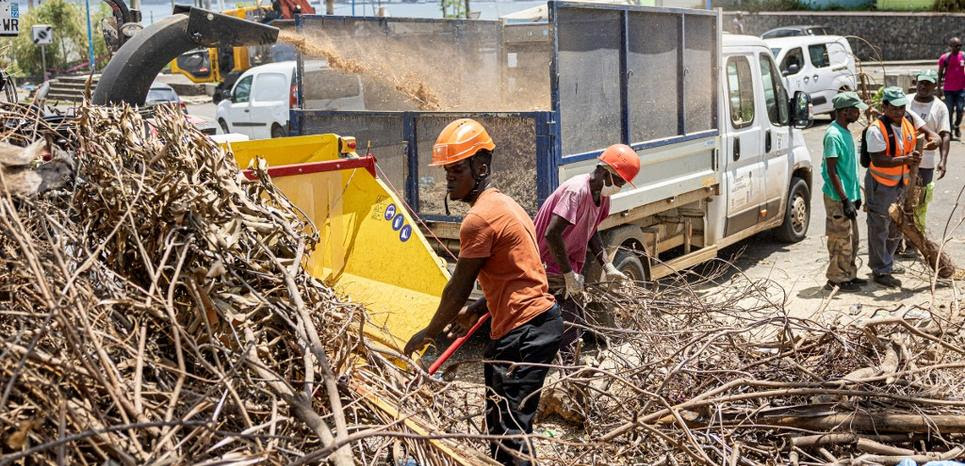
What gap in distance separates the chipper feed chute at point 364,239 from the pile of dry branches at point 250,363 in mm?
1259

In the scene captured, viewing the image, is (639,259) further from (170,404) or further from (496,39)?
(170,404)

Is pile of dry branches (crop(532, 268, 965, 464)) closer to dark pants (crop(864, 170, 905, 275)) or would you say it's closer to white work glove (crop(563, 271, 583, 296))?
white work glove (crop(563, 271, 583, 296))

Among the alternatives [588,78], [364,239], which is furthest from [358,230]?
[588,78]

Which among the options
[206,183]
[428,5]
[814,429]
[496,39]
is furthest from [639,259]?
[428,5]

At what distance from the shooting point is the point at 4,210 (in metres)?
3.04

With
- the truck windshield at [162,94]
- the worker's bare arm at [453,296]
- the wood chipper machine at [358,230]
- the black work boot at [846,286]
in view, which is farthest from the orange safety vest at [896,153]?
the truck windshield at [162,94]

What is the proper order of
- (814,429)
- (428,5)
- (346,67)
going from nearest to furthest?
1. (814,429)
2. (346,67)
3. (428,5)

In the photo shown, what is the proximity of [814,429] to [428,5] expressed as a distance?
32.3 m

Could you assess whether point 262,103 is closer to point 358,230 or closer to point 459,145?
point 358,230

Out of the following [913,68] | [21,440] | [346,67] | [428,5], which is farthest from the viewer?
[428,5]

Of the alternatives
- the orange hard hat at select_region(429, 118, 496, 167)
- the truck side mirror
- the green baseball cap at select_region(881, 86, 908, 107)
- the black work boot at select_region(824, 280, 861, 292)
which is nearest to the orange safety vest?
the green baseball cap at select_region(881, 86, 908, 107)

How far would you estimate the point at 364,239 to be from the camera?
6.20 meters

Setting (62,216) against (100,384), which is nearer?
(100,384)

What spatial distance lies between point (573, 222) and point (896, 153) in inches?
168
